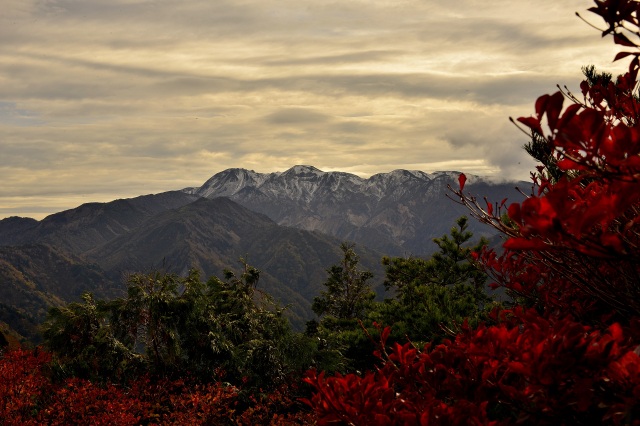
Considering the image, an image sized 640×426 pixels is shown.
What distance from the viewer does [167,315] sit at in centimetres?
1738

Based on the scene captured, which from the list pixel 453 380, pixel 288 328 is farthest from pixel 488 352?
pixel 288 328

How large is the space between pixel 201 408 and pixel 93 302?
20.8ft

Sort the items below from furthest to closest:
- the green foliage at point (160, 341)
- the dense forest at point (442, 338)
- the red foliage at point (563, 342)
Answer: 1. the green foliage at point (160, 341)
2. the dense forest at point (442, 338)
3. the red foliage at point (563, 342)

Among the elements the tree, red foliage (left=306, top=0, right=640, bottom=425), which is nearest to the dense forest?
red foliage (left=306, top=0, right=640, bottom=425)

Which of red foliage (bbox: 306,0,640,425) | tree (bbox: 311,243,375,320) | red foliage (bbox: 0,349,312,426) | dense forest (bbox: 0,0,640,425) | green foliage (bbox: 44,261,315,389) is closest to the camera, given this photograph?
red foliage (bbox: 306,0,640,425)

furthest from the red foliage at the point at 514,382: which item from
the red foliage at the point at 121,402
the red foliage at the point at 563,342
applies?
the red foliage at the point at 121,402

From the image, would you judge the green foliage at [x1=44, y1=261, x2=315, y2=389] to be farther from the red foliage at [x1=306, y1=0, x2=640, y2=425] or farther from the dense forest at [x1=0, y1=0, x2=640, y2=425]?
the red foliage at [x1=306, y1=0, x2=640, y2=425]

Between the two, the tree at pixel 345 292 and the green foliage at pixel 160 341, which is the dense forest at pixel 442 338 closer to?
the green foliage at pixel 160 341

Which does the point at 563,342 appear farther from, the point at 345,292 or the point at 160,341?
Answer: the point at 345,292

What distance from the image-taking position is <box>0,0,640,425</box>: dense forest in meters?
2.14

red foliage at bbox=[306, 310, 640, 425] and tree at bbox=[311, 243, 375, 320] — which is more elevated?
red foliage at bbox=[306, 310, 640, 425]

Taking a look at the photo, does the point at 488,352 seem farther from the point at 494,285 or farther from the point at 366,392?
the point at 494,285

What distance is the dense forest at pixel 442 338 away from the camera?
214 centimetres

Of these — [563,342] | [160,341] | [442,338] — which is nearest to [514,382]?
[563,342]
